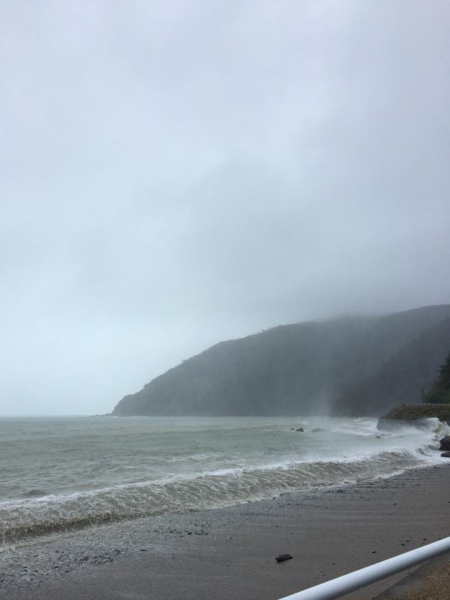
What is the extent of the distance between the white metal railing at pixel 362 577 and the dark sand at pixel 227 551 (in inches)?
101

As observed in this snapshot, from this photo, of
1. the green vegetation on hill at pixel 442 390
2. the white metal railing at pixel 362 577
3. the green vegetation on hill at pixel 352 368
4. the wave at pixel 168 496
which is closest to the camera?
the white metal railing at pixel 362 577

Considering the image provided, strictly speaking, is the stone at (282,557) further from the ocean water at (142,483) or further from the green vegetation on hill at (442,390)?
the green vegetation on hill at (442,390)

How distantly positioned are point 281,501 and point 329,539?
3.78m

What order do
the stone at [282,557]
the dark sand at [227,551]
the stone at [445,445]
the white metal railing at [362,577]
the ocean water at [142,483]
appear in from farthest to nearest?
1. the stone at [445,445]
2. the ocean water at [142,483]
3. the stone at [282,557]
4. the dark sand at [227,551]
5. the white metal railing at [362,577]

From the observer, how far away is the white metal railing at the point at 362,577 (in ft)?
6.69

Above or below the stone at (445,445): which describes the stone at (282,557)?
above

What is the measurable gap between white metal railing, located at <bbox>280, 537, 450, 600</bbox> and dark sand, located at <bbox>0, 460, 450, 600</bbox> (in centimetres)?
256

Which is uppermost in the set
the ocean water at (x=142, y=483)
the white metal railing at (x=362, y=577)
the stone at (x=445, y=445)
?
the white metal railing at (x=362, y=577)

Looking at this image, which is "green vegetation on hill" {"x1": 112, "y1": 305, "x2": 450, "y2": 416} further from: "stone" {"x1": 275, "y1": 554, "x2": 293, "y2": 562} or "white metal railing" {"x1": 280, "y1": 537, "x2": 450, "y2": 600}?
"white metal railing" {"x1": 280, "y1": 537, "x2": 450, "y2": 600}

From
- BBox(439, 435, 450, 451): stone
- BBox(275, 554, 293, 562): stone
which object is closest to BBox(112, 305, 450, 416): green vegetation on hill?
BBox(439, 435, 450, 451): stone

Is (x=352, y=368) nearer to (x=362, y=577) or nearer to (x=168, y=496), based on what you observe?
(x=168, y=496)

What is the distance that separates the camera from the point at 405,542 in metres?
7.27

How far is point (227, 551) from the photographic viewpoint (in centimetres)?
695

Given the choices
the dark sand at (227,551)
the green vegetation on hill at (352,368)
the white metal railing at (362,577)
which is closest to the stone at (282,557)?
the dark sand at (227,551)
